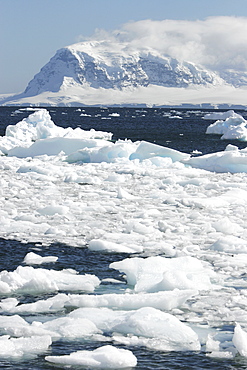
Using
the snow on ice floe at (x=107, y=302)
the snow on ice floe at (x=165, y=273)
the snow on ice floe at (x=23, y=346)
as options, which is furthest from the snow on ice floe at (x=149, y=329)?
the snow on ice floe at (x=165, y=273)

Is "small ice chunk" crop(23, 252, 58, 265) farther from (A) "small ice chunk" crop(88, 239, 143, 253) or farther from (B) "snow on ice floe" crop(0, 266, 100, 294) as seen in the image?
(A) "small ice chunk" crop(88, 239, 143, 253)

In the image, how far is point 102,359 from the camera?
453cm

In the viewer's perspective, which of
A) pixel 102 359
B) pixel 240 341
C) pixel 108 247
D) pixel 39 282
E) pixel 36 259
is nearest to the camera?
pixel 102 359

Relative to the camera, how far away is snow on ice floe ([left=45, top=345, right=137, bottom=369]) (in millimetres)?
4516

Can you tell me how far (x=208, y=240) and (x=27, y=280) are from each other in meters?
3.51

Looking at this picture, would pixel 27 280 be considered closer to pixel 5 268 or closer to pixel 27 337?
pixel 5 268

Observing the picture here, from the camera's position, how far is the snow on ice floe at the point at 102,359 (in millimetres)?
4516

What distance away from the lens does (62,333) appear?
5.19 metres

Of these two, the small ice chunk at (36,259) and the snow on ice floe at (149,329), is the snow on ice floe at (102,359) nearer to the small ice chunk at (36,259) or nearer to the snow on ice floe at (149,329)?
the snow on ice floe at (149,329)

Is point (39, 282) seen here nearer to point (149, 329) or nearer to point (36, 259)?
point (36, 259)

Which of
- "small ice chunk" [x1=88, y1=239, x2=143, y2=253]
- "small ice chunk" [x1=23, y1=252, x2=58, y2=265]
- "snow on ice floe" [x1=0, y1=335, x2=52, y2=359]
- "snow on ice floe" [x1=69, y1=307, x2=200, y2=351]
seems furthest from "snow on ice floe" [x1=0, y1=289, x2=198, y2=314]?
"small ice chunk" [x1=88, y1=239, x2=143, y2=253]

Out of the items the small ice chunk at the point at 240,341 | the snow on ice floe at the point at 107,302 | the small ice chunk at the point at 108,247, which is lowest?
the small ice chunk at the point at 108,247

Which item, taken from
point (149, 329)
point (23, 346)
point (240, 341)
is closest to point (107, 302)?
point (149, 329)

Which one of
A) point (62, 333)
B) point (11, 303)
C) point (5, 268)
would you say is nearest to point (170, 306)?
point (62, 333)
